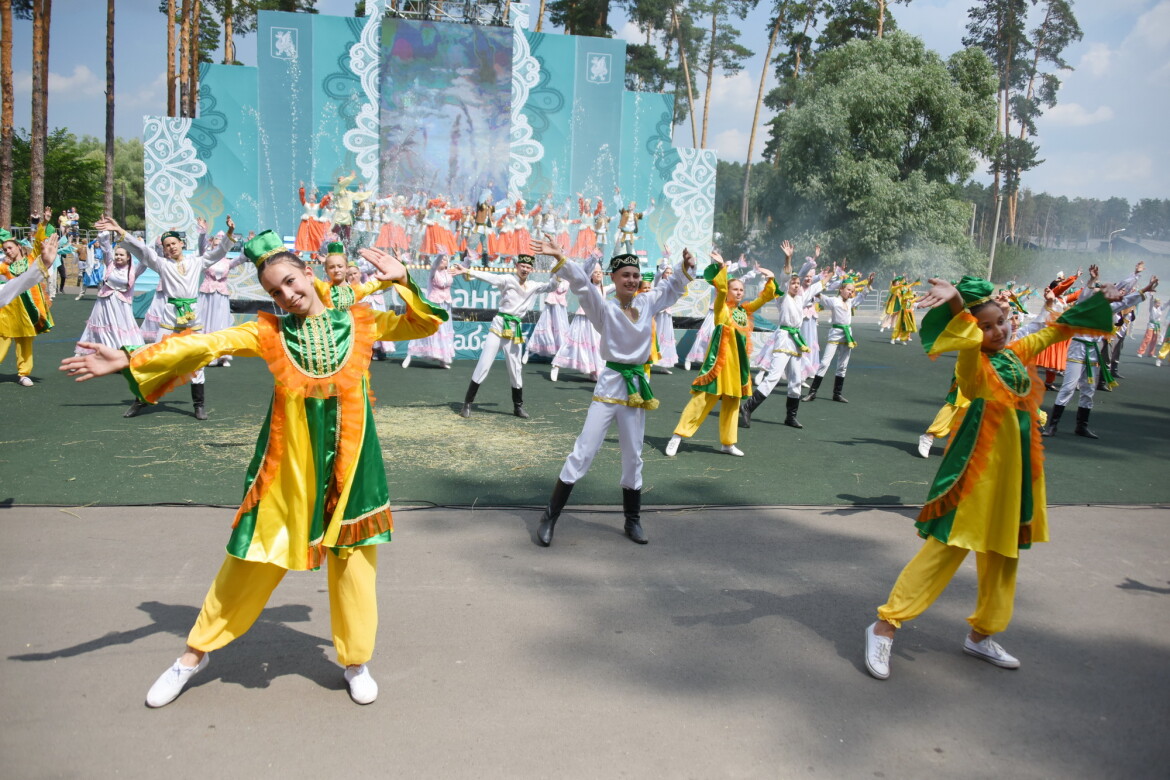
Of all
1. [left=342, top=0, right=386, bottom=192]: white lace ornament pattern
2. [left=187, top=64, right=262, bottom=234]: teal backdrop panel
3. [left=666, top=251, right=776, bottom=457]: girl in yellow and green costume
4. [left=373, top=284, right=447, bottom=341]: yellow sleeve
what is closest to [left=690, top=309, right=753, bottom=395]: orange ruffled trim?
[left=666, top=251, right=776, bottom=457]: girl in yellow and green costume

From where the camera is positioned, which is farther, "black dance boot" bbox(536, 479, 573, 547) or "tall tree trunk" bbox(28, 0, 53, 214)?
"tall tree trunk" bbox(28, 0, 53, 214)

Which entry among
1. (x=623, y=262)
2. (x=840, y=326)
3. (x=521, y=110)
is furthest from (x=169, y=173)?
(x=623, y=262)

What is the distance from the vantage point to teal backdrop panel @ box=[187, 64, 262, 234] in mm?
19125

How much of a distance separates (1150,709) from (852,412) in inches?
313

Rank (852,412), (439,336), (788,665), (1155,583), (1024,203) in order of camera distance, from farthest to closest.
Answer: (1024,203)
(439,336)
(852,412)
(1155,583)
(788,665)

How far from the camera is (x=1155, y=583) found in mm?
5191

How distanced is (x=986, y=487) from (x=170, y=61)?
3019 centimetres

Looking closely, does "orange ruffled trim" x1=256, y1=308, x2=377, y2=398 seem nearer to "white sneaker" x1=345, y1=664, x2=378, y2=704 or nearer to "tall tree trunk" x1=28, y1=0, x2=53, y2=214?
"white sneaker" x1=345, y1=664, x2=378, y2=704

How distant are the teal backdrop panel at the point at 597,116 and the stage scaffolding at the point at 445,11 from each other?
220 centimetres

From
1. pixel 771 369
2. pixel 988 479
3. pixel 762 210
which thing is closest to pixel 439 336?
pixel 771 369

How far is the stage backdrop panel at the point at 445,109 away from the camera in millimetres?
19391

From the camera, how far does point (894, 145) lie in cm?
2986

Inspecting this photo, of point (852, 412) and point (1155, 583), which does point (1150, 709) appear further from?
point (852, 412)

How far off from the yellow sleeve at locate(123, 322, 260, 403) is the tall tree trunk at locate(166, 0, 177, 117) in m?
27.3
